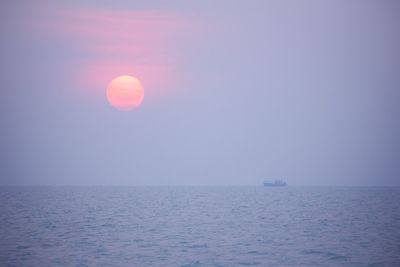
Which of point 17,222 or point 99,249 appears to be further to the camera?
point 17,222

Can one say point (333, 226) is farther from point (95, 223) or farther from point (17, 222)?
point (17, 222)

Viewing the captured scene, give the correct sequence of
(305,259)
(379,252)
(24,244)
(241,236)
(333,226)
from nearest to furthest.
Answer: (305,259) → (379,252) → (24,244) → (241,236) → (333,226)

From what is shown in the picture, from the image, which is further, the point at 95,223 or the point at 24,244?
the point at 95,223

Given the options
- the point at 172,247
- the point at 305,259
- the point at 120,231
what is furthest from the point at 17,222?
the point at 305,259

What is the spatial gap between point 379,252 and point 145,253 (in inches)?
795

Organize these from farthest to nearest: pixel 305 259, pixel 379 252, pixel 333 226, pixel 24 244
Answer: pixel 333 226 < pixel 24 244 < pixel 379 252 < pixel 305 259

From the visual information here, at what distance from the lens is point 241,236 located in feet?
161

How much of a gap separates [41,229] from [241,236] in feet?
78.3

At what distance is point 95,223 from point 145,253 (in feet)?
83.7

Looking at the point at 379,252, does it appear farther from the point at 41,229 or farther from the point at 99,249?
the point at 41,229

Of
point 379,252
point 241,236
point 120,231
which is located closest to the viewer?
point 379,252

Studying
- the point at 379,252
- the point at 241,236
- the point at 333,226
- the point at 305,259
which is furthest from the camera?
the point at 333,226

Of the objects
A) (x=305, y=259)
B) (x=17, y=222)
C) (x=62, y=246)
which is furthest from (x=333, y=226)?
(x=17, y=222)

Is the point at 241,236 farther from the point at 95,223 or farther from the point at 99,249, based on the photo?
the point at 95,223
